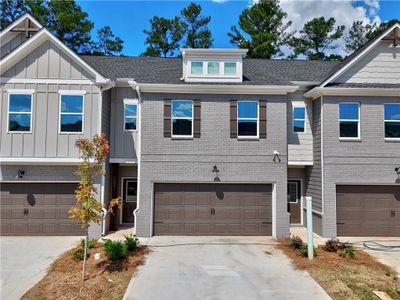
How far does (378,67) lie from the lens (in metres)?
13.7

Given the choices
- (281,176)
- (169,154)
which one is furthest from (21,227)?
(281,176)

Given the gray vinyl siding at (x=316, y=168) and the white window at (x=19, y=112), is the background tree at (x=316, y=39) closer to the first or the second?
the gray vinyl siding at (x=316, y=168)

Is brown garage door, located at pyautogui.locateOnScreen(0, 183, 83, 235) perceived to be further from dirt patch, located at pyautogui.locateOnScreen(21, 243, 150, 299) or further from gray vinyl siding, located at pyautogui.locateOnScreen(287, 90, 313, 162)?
gray vinyl siding, located at pyautogui.locateOnScreen(287, 90, 313, 162)

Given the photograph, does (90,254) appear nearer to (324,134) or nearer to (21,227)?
(21,227)

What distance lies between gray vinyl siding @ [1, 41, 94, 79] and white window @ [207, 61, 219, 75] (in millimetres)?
4919

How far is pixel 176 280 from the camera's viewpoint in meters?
8.47

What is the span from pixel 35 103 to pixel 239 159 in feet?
28.3

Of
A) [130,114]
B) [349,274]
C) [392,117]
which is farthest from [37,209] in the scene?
[392,117]

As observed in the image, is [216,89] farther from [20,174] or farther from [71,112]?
[20,174]

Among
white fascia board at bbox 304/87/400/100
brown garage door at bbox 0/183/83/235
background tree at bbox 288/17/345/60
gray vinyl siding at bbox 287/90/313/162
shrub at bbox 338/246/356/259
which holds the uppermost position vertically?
background tree at bbox 288/17/345/60

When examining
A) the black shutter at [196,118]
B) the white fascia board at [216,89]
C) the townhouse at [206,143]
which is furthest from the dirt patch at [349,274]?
the white fascia board at [216,89]

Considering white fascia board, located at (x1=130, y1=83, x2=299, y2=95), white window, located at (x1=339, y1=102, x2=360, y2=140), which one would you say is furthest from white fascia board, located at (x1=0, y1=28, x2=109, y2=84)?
white window, located at (x1=339, y1=102, x2=360, y2=140)

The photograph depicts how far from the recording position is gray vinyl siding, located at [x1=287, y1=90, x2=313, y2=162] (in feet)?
46.6

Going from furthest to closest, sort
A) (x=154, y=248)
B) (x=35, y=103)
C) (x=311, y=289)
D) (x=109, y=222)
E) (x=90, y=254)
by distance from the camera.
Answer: (x=109, y=222), (x=35, y=103), (x=154, y=248), (x=90, y=254), (x=311, y=289)
